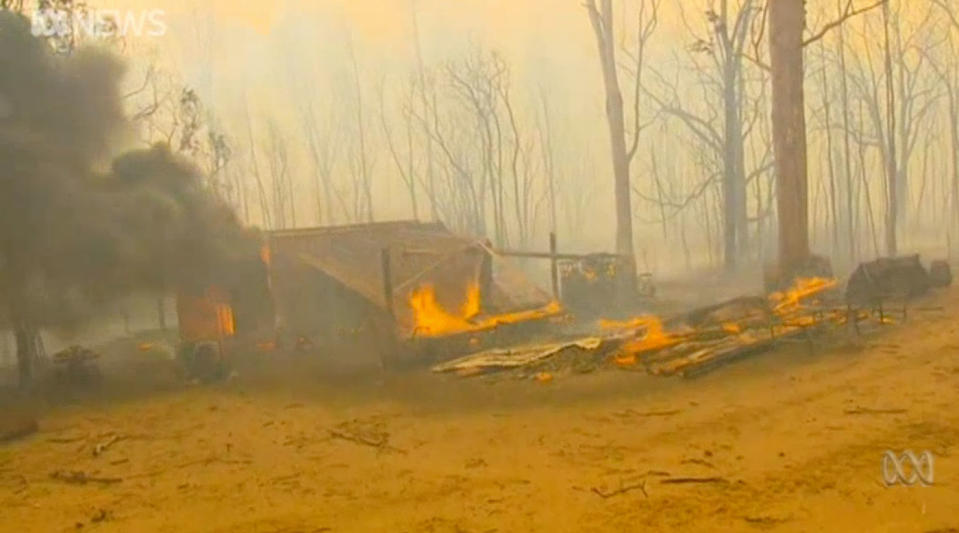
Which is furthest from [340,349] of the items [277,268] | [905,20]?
[905,20]

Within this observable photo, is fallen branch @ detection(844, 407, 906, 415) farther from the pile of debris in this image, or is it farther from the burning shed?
the burning shed

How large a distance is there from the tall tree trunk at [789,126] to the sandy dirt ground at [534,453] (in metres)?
4.50

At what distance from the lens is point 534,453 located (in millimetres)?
7941

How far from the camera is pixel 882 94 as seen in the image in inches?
1978

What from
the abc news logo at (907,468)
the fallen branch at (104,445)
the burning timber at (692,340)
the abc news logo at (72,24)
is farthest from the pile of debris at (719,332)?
the abc news logo at (72,24)

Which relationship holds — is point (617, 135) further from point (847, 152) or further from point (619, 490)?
point (619, 490)

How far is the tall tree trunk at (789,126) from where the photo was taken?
16391mm

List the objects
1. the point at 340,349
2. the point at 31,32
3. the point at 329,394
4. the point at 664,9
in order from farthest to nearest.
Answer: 1. the point at 664,9
2. the point at 340,349
3. the point at 31,32
4. the point at 329,394

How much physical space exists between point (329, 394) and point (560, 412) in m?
3.88

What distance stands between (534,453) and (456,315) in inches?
300

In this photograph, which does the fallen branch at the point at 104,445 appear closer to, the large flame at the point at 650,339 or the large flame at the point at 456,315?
the large flame at the point at 456,315

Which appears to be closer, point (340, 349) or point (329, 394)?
point (329, 394)

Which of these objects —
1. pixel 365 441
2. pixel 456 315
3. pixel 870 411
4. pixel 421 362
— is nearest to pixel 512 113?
pixel 456 315

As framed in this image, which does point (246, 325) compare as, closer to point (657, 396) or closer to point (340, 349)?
point (340, 349)
